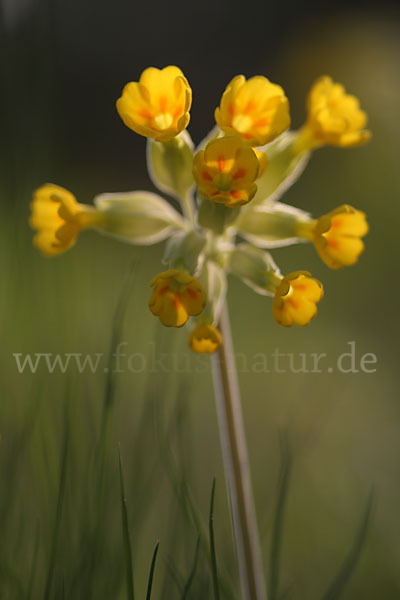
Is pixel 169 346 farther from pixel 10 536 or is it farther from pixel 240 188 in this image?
pixel 240 188

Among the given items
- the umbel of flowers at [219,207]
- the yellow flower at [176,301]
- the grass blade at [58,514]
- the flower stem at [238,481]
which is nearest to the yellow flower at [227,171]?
the umbel of flowers at [219,207]

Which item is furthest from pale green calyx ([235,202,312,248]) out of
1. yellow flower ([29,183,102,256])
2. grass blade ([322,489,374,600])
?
grass blade ([322,489,374,600])

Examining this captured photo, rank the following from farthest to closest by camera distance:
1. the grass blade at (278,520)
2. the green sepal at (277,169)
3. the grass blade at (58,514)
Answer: the green sepal at (277,169)
the grass blade at (278,520)
the grass blade at (58,514)

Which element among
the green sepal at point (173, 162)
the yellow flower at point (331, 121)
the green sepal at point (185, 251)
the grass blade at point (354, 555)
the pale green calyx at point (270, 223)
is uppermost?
the yellow flower at point (331, 121)

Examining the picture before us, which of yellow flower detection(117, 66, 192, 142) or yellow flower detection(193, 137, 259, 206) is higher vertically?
yellow flower detection(117, 66, 192, 142)

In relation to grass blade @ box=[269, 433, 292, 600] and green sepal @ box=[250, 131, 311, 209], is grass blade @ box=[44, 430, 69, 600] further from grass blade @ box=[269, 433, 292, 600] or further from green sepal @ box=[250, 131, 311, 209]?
green sepal @ box=[250, 131, 311, 209]

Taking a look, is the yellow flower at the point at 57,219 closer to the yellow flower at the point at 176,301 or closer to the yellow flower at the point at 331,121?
the yellow flower at the point at 176,301

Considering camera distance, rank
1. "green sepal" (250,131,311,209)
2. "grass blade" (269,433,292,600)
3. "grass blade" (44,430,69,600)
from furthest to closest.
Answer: "green sepal" (250,131,311,209) < "grass blade" (269,433,292,600) < "grass blade" (44,430,69,600)

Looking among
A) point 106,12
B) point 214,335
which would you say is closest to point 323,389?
point 214,335
